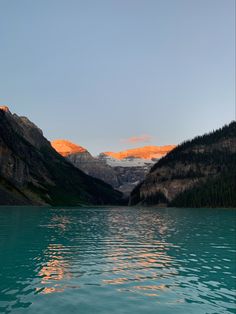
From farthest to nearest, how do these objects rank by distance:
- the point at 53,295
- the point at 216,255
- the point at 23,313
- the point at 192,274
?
the point at 216,255 → the point at 192,274 → the point at 53,295 → the point at 23,313

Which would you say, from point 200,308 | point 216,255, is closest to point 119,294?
point 200,308

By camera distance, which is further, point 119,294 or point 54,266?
point 54,266

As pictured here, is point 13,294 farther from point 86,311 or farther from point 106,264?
point 106,264

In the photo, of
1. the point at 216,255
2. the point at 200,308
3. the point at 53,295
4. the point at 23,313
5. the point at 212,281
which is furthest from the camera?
the point at 216,255

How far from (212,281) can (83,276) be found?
11570 millimetres

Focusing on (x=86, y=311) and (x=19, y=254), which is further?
(x=19, y=254)

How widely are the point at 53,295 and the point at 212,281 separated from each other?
47.3 ft

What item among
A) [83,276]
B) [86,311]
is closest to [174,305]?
[86,311]

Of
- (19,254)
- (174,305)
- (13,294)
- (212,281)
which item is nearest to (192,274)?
(212,281)

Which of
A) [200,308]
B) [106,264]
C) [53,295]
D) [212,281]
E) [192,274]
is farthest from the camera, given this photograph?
[106,264]

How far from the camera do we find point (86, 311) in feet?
73.4

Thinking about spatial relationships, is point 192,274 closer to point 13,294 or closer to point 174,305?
point 174,305

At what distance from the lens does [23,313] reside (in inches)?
847

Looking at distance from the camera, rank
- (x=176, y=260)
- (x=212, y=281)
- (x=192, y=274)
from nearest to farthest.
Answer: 1. (x=212, y=281)
2. (x=192, y=274)
3. (x=176, y=260)
